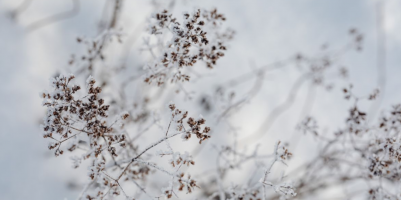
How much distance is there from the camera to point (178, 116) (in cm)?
361

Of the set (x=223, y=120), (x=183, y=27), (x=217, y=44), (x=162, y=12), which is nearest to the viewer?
(x=183, y=27)

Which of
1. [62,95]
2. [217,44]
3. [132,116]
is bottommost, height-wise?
[62,95]

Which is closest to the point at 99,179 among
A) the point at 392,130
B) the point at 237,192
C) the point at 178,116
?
the point at 178,116

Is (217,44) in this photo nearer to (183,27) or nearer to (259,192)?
(183,27)

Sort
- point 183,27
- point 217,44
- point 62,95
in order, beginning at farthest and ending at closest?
point 217,44
point 183,27
point 62,95

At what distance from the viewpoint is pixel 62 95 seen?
3.45 m

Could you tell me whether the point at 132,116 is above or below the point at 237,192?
above

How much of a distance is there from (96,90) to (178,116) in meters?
1.24

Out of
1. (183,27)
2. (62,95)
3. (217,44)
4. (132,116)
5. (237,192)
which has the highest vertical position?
(132,116)

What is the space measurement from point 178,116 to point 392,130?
4.62m

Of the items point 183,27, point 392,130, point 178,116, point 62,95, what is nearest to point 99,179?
point 62,95

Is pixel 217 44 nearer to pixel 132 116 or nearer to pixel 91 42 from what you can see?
pixel 91 42

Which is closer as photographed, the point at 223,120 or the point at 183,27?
the point at 183,27

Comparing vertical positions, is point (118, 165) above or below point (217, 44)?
below
